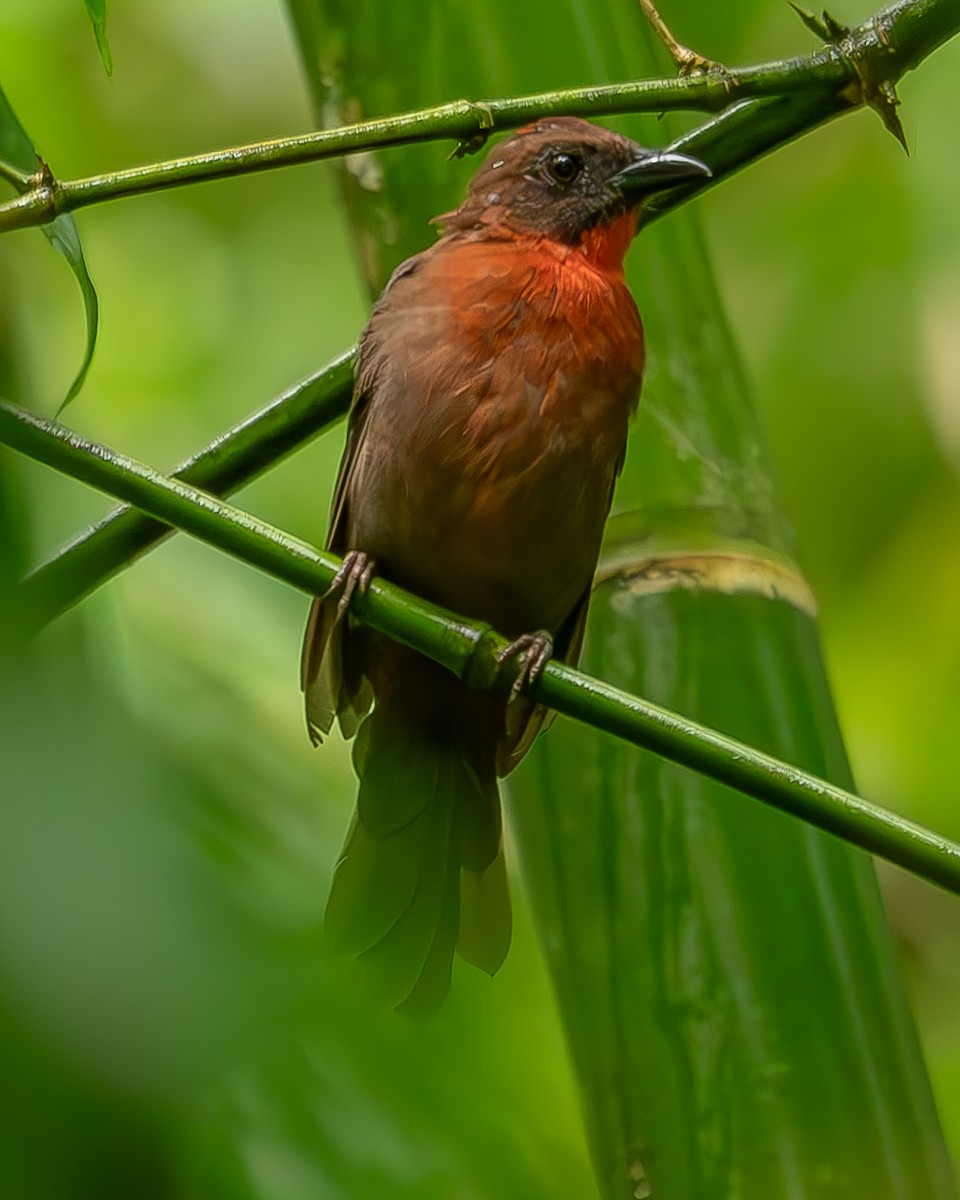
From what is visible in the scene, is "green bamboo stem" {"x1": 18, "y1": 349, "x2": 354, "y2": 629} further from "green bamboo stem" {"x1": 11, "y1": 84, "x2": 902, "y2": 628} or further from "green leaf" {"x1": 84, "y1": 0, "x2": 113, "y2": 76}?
"green leaf" {"x1": 84, "y1": 0, "x2": 113, "y2": 76}

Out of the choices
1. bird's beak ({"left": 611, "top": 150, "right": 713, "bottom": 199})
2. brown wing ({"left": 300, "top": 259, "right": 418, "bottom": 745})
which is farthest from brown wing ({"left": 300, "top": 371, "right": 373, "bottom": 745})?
bird's beak ({"left": 611, "top": 150, "right": 713, "bottom": 199})

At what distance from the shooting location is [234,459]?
1.69 m

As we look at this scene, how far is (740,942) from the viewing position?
5.84ft

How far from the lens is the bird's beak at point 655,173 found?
6.53 feet

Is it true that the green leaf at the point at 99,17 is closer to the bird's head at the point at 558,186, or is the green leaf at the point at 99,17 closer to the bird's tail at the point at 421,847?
the bird's tail at the point at 421,847

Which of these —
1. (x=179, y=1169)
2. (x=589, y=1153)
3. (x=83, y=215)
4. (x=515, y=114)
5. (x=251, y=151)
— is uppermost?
(x=83, y=215)

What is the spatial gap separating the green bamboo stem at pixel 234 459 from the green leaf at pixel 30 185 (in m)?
0.18

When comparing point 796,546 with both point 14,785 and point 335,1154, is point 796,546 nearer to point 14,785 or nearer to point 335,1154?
point 335,1154

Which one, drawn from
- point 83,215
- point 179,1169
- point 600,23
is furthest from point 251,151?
point 83,215

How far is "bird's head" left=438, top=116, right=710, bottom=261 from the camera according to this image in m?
2.63

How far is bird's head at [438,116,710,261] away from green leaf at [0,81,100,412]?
111 centimetres

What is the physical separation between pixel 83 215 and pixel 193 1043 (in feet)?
13.0

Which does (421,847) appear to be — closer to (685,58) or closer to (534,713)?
(534,713)

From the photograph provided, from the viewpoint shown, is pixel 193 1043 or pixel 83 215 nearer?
pixel 193 1043
